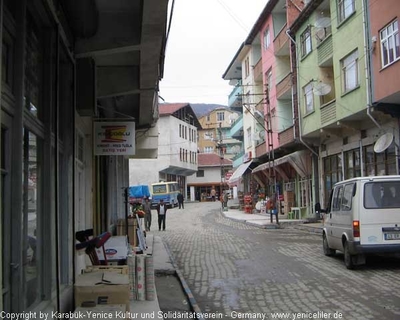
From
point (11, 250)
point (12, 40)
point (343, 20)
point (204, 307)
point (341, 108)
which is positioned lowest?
point (204, 307)

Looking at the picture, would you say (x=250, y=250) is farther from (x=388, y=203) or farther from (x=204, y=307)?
(x=204, y=307)

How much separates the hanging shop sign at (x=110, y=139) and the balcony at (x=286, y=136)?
2040cm

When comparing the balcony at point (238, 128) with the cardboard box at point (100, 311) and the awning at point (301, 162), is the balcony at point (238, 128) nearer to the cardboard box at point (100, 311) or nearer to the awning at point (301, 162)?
the awning at point (301, 162)

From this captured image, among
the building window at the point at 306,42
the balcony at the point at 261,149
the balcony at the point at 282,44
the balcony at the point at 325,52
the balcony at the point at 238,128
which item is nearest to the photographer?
the balcony at the point at 325,52

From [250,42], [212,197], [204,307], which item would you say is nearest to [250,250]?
[204,307]

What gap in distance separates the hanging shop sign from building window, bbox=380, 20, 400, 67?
35.7ft

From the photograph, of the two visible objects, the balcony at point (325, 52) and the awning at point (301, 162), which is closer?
the balcony at point (325, 52)

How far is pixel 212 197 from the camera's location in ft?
247

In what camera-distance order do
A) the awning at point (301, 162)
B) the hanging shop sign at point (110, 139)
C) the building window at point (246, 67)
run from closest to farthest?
the hanging shop sign at point (110, 139)
the awning at point (301, 162)
the building window at point (246, 67)

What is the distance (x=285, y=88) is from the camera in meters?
31.2

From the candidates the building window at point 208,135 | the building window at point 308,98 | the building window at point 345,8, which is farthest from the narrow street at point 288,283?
the building window at point 208,135

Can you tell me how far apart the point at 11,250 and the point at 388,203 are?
27.9ft

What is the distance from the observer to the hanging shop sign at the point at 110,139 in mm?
9961

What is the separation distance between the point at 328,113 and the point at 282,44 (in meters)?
9.86
